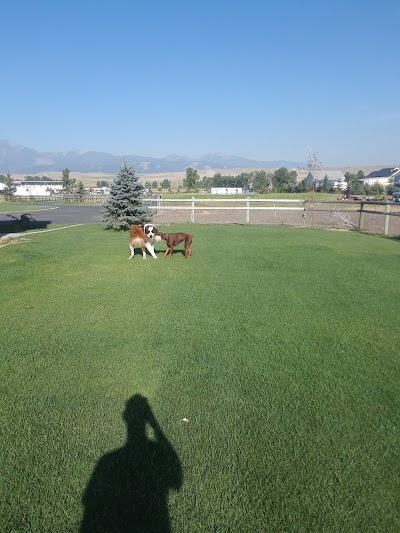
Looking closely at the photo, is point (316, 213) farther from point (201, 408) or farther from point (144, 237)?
point (201, 408)

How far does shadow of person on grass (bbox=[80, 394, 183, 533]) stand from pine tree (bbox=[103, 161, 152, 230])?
1634cm

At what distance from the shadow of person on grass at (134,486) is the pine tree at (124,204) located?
53.6ft

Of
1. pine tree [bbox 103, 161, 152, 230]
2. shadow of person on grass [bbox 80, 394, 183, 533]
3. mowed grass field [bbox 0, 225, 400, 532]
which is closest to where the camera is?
shadow of person on grass [bbox 80, 394, 183, 533]

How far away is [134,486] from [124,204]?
676 inches

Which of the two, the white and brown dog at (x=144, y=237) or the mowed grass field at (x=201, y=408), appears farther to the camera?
the white and brown dog at (x=144, y=237)

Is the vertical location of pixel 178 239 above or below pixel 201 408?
above

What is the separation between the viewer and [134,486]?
259 cm

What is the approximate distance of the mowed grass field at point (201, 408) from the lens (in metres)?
2.46

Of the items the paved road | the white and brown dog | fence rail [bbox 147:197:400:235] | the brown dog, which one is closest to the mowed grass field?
the white and brown dog

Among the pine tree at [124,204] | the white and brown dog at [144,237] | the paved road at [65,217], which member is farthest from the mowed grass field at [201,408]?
the paved road at [65,217]

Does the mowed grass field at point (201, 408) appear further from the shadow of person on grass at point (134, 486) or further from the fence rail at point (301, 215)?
the fence rail at point (301, 215)

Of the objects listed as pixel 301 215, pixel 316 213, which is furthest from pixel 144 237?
pixel 316 213

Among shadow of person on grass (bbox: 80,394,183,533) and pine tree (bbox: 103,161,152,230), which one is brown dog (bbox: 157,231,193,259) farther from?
pine tree (bbox: 103,161,152,230)

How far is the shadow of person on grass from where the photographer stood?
233 cm
